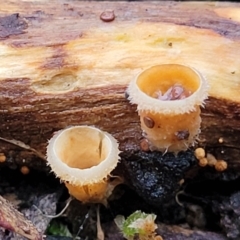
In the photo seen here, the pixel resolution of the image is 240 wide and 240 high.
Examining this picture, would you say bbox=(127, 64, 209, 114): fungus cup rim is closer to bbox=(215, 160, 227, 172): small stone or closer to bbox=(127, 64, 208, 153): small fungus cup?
bbox=(127, 64, 208, 153): small fungus cup

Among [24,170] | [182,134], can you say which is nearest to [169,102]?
[182,134]

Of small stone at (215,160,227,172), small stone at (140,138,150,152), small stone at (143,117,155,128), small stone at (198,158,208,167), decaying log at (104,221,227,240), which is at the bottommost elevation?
decaying log at (104,221,227,240)

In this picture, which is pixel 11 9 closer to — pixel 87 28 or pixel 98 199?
pixel 87 28

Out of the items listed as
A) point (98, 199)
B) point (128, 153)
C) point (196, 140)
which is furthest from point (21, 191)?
point (196, 140)

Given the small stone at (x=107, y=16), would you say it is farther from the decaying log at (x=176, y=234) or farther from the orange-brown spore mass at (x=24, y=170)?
the decaying log at (x=176, y=234)

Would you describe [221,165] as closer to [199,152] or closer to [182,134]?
[199,152]

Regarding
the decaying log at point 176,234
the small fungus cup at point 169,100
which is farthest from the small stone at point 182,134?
the decaying log at point 176,234

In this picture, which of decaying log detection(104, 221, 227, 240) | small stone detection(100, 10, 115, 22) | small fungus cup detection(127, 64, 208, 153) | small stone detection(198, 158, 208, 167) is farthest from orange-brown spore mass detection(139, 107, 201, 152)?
small stone detection(100, 10, 115, 22)
